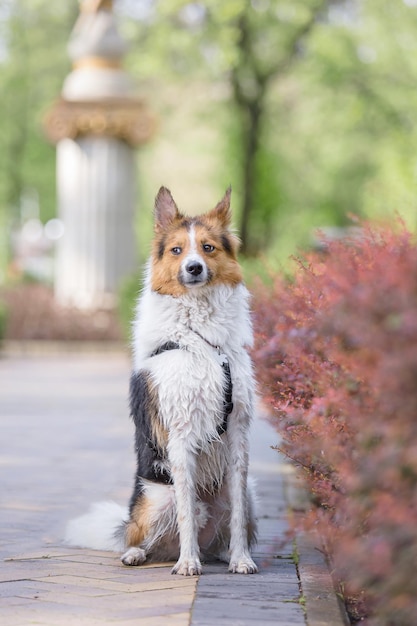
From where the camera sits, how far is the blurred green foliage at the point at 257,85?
25.9 meters

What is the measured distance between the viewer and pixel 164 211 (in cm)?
531

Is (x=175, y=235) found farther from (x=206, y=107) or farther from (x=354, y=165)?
(x=354, y=165)

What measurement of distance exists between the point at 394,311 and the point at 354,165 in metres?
40.8

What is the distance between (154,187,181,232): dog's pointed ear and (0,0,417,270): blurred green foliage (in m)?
15.4

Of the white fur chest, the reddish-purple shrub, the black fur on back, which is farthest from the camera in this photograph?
the black fur on back

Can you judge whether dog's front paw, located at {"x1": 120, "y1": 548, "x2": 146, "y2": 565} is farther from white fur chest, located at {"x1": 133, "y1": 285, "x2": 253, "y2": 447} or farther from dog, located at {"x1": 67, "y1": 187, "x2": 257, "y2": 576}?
white fur chest, located at {"x1": 133, "y1": 285, "x2": 253, "y2": 447}

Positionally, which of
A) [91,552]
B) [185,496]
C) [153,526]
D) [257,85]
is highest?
[257,85]

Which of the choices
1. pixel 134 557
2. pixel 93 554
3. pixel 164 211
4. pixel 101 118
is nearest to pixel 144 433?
pixel 134 557

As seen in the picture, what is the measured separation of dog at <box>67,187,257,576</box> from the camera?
5016mm

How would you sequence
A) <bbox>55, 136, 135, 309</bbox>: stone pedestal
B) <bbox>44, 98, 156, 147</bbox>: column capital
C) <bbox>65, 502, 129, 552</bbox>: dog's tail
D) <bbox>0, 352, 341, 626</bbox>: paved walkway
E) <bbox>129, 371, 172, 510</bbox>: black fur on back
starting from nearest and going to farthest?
<bbox>0, 352, 341, 626</bbox>: paved walkway, <bbox>129, 371, 172, 510</bbox>: black fur on back, <bbox>65, 502, 129, 552</bbox>: dog's tail, <bbox>44, 98, 156, 147</bbox>: column capital, <bbox>55, 136, 135, 309</bbox>: stone pedestal

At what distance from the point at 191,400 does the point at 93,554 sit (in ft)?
3.41

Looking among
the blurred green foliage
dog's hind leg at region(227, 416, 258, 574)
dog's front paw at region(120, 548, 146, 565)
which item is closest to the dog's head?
dog's hind leg at region(227, 416, 258, 574)

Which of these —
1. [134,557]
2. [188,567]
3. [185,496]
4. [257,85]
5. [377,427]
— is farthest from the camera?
[257,85]

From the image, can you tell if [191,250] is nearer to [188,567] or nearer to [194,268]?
[194,268]
